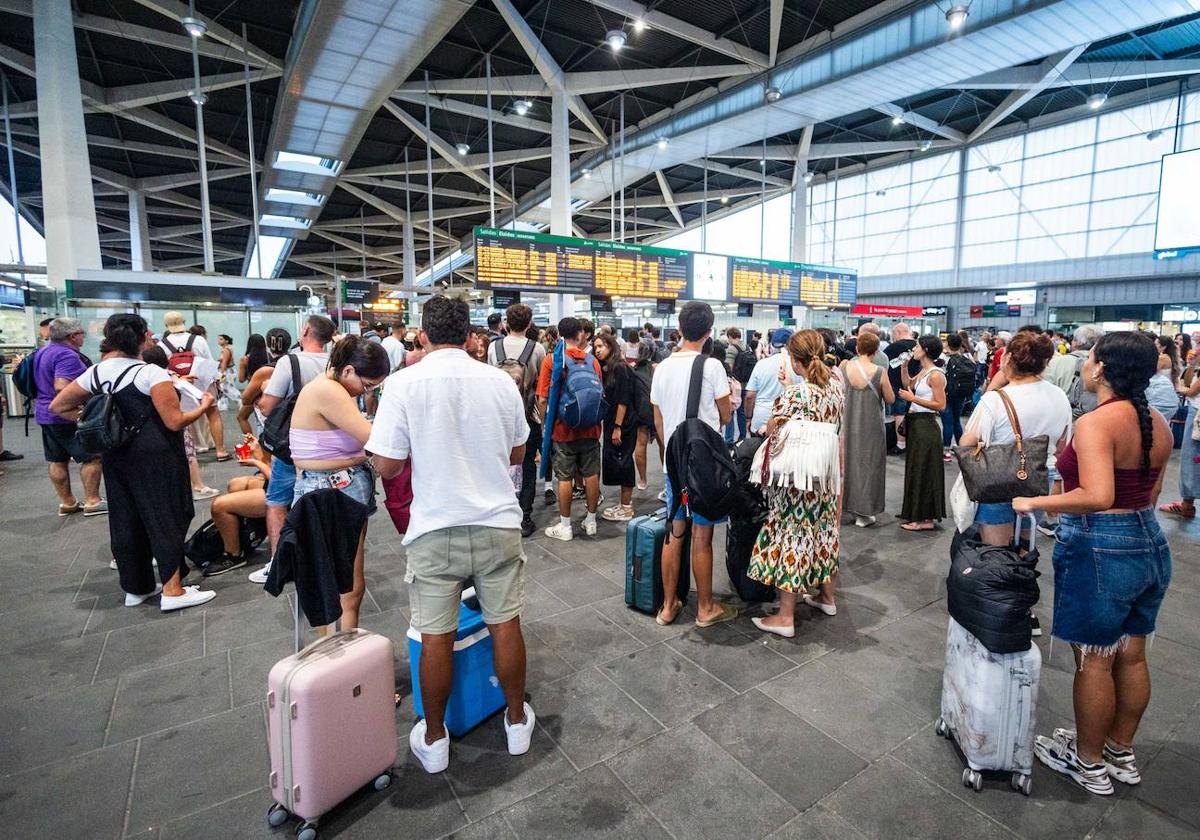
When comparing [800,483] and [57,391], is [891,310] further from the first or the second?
[57,391]

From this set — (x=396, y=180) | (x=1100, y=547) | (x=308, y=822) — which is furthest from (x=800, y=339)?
(x=396, y=180)

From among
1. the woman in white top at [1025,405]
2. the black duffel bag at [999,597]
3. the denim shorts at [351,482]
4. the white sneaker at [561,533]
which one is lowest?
the white sneaker at [561,533]

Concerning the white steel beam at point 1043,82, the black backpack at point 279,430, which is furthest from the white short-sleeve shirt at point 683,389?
the white steel beam at point 1043,82

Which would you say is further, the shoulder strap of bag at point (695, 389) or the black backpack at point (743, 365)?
the black backpack at point (743, 365)

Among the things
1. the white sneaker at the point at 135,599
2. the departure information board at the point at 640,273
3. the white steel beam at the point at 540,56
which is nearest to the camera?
the white sneaker at the point at 135,599

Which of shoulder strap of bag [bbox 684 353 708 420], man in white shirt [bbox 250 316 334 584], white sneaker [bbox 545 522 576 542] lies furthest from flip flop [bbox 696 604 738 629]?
man in white shirt [bbox 250 316 334 584]

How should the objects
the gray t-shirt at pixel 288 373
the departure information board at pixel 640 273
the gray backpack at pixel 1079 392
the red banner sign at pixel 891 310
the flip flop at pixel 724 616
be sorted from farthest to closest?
the red banner sign at pixel 891 310 → the departure information board at pixel 640 273 → the gray backpack at pixel 1079 392 → the flip flop at pixel 724 616 → the gray t-shirt at pixel 288 373

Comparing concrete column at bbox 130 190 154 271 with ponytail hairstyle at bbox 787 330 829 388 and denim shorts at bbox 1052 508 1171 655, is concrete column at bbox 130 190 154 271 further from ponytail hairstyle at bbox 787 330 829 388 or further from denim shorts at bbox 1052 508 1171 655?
denim shorts at bbox 1052 508 1171 655

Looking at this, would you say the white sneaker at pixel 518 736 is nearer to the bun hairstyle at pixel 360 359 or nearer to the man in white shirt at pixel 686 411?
the man in white shirt at pixel 686 411

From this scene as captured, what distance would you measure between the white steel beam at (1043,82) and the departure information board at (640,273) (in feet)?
21.4

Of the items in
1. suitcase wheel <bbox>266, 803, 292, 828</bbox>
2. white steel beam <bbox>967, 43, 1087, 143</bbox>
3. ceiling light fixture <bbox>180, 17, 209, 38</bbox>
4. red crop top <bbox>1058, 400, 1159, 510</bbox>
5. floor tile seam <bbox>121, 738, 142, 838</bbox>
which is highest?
white steel beam <bbox>967, 43, 1087, 143</bbox>

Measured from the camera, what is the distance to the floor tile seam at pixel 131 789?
1.95 metres

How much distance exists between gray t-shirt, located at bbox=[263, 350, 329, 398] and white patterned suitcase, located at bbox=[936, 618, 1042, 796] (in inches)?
130

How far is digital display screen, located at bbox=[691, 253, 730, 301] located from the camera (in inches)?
542
